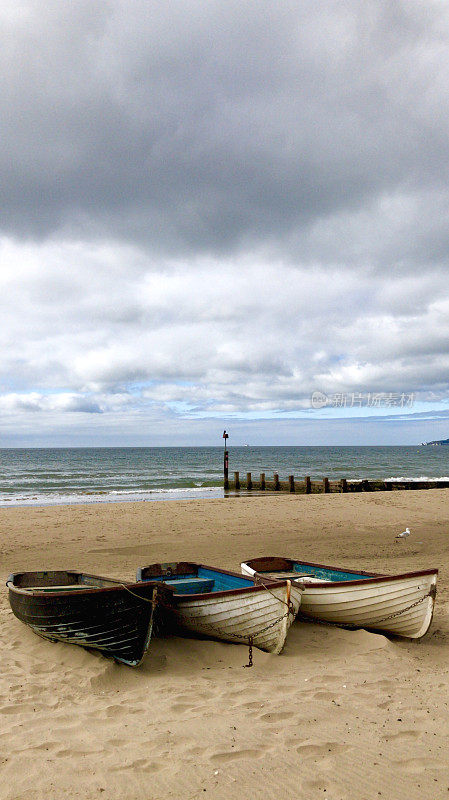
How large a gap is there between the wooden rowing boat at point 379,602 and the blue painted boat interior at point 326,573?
0.86 metres

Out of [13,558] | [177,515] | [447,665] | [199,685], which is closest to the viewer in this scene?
[199,685]

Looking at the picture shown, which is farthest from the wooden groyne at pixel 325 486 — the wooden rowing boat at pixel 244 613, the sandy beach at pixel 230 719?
the wooden rowing boat at pixel 244 613

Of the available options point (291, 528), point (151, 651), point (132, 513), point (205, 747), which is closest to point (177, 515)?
point (132, 513)

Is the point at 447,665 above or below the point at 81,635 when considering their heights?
below

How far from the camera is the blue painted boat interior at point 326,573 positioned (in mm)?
8804

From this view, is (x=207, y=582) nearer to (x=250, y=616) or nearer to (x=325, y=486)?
(x=250, y=616)

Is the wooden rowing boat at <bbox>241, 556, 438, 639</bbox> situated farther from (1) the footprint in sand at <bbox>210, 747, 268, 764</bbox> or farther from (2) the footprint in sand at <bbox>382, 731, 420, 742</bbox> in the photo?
(1) the footprint in sand at <bbox>210, 747, 268, 764</bbox>

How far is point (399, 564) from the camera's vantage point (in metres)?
13.4

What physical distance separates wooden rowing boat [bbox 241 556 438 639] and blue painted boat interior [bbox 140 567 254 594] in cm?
79

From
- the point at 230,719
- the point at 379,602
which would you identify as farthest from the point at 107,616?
the point at 379,602

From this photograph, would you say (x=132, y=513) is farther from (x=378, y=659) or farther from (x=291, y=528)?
(x=378, y=659)

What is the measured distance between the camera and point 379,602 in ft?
24.9

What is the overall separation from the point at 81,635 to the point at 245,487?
34.3 metres

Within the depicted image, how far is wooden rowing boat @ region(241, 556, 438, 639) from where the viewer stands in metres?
7.57
